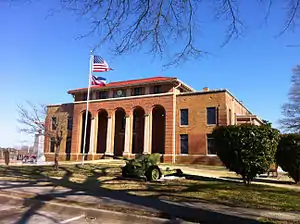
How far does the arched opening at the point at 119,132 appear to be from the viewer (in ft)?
136

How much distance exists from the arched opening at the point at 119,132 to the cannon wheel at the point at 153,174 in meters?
27.0

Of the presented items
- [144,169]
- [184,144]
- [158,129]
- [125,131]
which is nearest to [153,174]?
[144,169]

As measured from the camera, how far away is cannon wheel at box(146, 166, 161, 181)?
14.0 metres

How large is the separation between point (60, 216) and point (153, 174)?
25.7ft

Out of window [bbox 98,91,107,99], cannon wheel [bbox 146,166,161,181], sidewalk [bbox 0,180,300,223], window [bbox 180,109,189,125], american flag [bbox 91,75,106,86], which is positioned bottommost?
sidewalk [bbox 0,180,300,223]

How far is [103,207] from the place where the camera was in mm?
7047

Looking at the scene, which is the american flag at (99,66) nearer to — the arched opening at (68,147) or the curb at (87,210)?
the arched opening at (68,147)

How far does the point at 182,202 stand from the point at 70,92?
40.1m

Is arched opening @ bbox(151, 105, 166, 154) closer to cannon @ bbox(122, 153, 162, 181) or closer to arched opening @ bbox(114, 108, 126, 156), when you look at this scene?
arched opening @ bbox(114, 108, 126, 156)

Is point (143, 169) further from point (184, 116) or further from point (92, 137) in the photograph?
point (92, 137)

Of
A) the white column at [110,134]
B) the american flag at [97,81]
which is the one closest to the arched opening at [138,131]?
the white column at [110,134]

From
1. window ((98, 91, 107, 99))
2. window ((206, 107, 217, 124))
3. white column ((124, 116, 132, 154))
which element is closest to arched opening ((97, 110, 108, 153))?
window ((98, 91, 107, 99))

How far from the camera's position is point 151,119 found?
37312 mm

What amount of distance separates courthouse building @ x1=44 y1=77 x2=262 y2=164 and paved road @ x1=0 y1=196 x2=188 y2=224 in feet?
77.1
